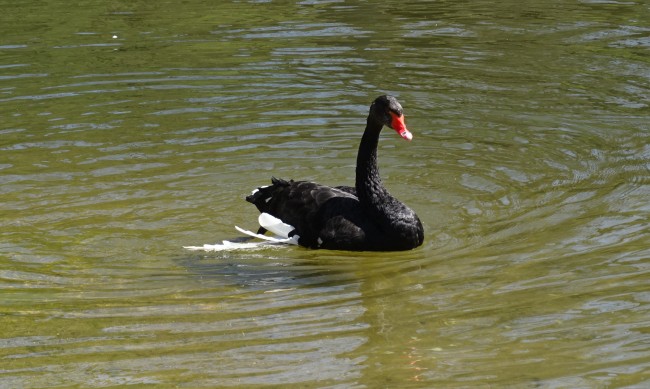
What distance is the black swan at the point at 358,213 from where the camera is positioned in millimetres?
7871

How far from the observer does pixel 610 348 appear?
18.9 ft

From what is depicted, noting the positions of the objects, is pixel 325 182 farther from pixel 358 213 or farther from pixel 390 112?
pixel 390 112

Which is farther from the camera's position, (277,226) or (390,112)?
(277,226)

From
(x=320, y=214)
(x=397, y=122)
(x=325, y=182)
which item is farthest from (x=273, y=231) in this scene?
(x=325, y=182)

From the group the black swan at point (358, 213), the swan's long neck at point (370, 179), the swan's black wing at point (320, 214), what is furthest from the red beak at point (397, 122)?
the swan's black wing at point (320, 214)

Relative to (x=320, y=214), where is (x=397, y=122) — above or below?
above

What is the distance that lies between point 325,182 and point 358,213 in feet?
5.11

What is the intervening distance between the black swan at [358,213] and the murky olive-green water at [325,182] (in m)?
0.11

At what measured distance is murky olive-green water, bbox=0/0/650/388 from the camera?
19.5 feet

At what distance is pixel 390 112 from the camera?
25.7 ft

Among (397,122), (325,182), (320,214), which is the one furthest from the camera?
(325,182)

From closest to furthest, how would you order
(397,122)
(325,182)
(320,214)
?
(397,122) → (320,214) → (325,182)

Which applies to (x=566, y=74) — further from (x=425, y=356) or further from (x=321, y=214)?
(x=425, y=356)

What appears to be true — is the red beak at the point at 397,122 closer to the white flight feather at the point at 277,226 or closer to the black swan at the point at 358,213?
the black swan at the point at 358,213
